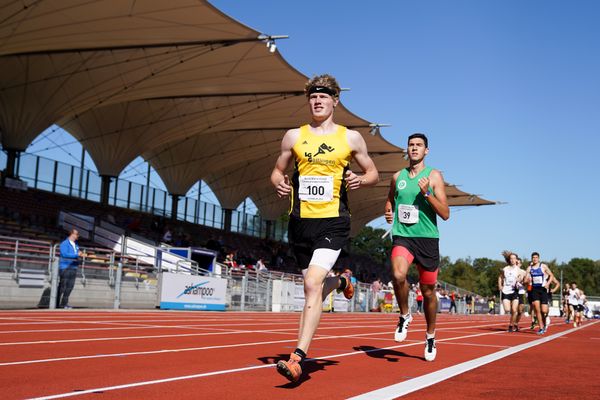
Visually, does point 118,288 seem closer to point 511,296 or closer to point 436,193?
point 511,296

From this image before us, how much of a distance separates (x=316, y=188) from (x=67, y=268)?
13.6 meters

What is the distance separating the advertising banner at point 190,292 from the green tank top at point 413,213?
1531 centimetres

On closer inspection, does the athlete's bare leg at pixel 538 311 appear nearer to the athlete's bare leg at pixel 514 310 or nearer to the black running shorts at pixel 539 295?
the black running shorts at pixel 539 295

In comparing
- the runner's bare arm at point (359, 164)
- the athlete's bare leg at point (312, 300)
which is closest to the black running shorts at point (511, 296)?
the runner's bare arm at point (359, 164)

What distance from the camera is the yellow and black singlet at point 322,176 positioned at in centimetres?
547

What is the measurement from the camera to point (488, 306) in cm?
6138

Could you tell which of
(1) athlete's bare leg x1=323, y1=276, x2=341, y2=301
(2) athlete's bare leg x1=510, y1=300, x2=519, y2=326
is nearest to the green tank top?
(1) athlete's bare leg x1=323, y1=276, x2=341, y2=301

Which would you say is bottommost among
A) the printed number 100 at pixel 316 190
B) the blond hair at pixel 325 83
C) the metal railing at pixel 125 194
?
the printed number 100 at pixel 316 190

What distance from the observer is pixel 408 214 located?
24.0 ft

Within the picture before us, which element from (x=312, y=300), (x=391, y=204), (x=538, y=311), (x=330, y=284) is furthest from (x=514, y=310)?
(x=312, y=300)

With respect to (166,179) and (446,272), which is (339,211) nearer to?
(166,179)

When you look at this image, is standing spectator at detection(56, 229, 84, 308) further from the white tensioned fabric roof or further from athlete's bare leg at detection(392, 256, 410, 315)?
athlete's bare leg at detection(392, 256, 410, 315)

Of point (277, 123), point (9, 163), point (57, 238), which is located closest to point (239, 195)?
point (277, 123)

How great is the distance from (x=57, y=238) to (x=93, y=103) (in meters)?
8.39
